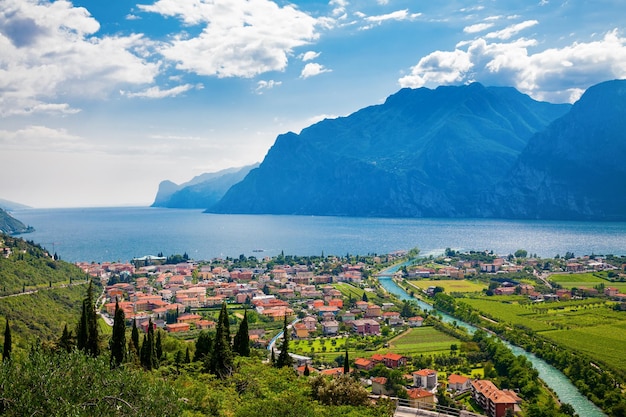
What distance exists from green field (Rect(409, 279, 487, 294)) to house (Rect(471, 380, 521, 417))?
38233 mm

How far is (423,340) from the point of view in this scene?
46594 mm

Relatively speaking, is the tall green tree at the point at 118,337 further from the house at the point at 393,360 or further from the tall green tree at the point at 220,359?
the house at the point at 393,360

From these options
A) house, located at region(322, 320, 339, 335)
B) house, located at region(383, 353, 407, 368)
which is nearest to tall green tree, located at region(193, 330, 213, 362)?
house, located at region(383, 353, 407, 368)

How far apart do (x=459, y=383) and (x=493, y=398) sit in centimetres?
413

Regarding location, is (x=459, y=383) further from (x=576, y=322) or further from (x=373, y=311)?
(x=576, y=322)

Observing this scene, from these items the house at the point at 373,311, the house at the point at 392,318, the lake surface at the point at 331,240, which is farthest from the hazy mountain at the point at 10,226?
the house at the point at 392,318

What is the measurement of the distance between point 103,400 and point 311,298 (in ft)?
189

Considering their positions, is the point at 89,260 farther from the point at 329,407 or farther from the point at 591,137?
the point at 591,137

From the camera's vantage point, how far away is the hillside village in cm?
3450

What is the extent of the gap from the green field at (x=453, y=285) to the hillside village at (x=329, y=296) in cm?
A: 232

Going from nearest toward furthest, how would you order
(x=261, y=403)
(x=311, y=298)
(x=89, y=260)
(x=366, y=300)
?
(x=261, y=403) < (x=366, y=300) < (x=311, y=298) < (x=89, y=260)

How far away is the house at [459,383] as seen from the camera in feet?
111

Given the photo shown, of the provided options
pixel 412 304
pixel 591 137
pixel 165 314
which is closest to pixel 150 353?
pixel 165 314

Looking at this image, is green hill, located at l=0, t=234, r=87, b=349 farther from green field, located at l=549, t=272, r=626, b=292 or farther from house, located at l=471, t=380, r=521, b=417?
green field, located at l=549, t=272, r=626, b=292
